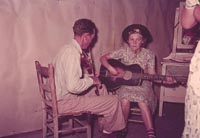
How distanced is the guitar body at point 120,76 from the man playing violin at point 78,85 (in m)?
0.56

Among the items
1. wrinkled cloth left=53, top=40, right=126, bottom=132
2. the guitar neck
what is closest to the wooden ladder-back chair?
wrinkled cloth left=53, top=40, right=126, bottom=132

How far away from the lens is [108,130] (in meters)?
3.10

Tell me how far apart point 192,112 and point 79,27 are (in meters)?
1.53

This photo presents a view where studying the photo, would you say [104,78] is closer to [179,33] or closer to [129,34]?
[129,34]

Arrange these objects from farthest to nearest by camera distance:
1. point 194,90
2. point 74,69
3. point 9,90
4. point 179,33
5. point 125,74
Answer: point 179,33
point 125,74
point 9,90
point 74,69
point 194,90

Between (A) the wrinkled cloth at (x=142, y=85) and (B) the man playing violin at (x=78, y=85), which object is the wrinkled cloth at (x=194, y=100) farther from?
(A) the wrinkled cloth at (x=142, y=85)

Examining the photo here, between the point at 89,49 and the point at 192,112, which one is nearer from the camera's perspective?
the point at 192,112

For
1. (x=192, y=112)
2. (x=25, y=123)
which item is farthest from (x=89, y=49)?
(x=192, y=112)

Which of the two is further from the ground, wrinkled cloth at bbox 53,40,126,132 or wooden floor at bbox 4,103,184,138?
wrinkled cloth at bbox 53,40,126,132

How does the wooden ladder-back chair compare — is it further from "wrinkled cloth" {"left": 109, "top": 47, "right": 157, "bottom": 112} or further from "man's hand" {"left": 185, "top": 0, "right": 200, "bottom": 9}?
"man's hand" {"left": 185, "top": 0, "right": 200, "bottom": 9}

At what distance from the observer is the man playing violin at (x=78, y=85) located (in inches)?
107

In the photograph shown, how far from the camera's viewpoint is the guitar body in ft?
11.3

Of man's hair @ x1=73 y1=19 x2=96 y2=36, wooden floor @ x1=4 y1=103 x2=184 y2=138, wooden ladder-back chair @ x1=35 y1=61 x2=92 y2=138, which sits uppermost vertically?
man's hair @ x1=73 y1=19 x2=96 y2=36

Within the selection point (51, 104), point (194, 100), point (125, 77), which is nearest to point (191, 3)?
point (194, 100)
